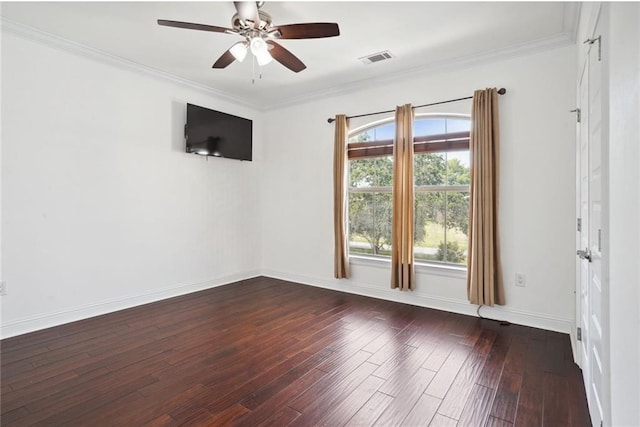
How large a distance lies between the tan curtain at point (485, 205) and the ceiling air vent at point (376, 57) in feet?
3.45

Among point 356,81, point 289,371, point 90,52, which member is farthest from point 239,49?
point 289,371

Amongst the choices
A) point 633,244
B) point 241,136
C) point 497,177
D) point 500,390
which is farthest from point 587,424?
point 241,136

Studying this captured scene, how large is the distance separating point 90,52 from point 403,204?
3.77 m

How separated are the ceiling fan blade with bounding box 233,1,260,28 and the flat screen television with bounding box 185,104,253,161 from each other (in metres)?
2.27

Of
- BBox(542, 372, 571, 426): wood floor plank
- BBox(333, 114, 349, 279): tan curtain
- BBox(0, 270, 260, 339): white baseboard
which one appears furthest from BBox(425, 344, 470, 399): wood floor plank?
BBox(0, 270, 260, 339): white baseboard

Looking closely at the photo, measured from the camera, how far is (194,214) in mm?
4531

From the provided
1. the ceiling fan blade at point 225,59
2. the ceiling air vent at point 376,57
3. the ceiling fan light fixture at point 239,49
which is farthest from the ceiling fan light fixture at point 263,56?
the ceiling air vent at point 376,57

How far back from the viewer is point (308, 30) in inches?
96.3

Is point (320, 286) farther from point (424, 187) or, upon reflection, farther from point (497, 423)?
point (497, 423)

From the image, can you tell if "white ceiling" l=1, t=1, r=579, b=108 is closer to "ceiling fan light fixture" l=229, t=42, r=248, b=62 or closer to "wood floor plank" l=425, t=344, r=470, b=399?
"ceiling fan light fixture" l=229, t=42, r=248, b=62

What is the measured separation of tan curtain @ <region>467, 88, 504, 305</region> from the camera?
3.40 meters

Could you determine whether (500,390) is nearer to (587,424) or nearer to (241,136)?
(587,424)

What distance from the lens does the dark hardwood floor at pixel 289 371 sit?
1.91 m

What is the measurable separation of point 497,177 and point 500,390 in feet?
6.87
